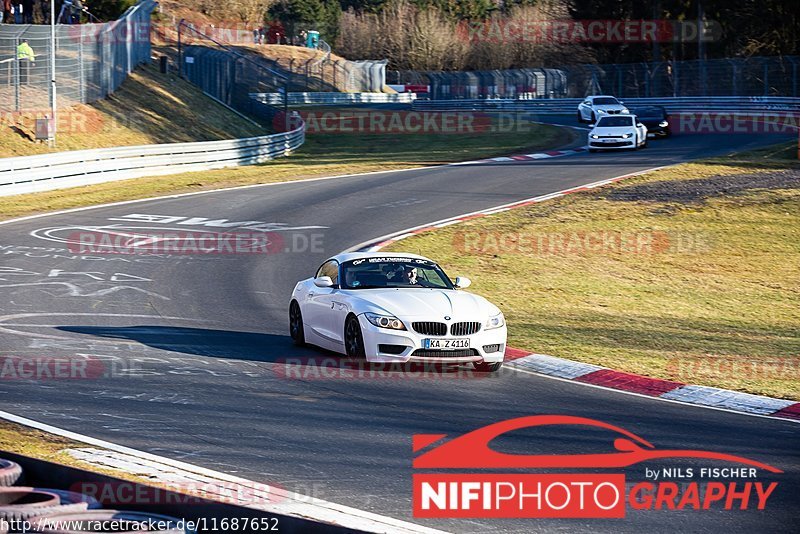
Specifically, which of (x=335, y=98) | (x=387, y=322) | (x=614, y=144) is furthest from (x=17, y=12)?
(x=387, y=322)

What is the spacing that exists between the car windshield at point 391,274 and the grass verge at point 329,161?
51.7 feet

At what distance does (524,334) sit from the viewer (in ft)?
52.2

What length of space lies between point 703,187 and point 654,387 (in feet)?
69.3

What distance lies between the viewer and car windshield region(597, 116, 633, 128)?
142 feet

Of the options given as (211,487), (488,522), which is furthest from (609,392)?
(211,487)

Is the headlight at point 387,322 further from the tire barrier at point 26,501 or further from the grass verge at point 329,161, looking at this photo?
the grass verge at point 329,161

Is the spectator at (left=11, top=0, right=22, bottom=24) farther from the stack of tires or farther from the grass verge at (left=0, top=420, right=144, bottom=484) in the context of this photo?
the stack of tires

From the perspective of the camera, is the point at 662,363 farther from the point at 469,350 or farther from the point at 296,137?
the point at 296,137

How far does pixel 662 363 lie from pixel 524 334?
238cm

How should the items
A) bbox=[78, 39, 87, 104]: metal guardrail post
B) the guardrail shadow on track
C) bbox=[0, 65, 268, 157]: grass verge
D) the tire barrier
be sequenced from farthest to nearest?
1. bbox=[78, 39, 87, 104]: metal guardrail post
2. bbox=[0, 65, 268, 157]: grass verge
3. the guardrail shadow on track
4. the tire barrier

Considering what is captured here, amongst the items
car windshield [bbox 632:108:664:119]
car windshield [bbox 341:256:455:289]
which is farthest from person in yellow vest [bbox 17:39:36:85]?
car windshield [bbox 341:256:455:289]

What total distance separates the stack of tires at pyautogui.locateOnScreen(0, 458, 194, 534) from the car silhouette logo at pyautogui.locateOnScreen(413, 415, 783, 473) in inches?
117

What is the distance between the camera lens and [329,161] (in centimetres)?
4328

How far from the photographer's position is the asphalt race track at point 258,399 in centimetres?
818
